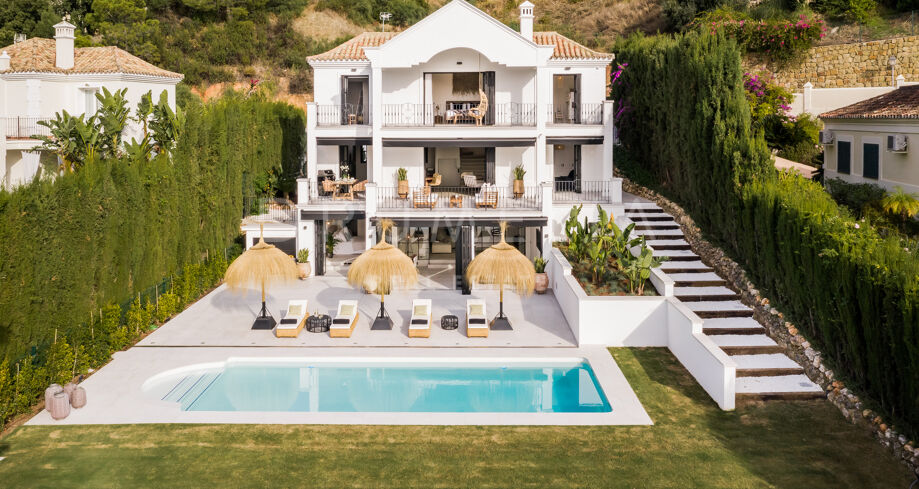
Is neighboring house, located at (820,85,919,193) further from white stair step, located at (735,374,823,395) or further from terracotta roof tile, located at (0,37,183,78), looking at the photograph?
terracotta roof tile, located at (0,37,183,78)

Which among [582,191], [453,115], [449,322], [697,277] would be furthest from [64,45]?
[697,277]

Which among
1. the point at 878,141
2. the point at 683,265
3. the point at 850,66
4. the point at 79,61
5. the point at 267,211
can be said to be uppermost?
the point at 850,66

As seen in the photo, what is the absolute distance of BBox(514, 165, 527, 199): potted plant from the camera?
29391mm

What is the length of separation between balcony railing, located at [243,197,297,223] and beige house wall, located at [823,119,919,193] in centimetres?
1975

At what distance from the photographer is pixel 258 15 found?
6181 cm

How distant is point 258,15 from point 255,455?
54320 millimetres

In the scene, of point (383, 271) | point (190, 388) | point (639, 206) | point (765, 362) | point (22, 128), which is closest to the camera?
point (190, 388)

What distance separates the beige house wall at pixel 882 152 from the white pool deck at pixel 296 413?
11321 mm

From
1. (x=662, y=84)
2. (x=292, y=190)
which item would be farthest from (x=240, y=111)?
(x=662, y=84)

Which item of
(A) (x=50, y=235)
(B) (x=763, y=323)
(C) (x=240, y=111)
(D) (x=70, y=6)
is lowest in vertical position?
(B) (x=763, y=323)

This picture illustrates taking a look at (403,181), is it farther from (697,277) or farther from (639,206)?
(697,277)

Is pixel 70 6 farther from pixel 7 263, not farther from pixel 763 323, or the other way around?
pixel 763 323

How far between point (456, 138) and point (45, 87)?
1894 cm

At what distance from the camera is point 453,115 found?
1179 inches
